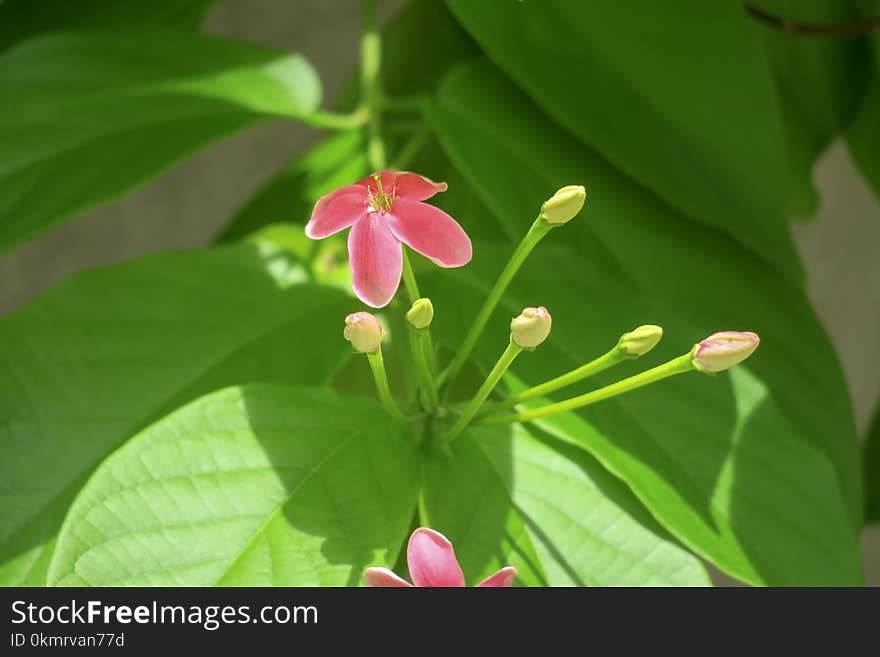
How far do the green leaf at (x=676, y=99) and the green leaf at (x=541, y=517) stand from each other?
0.12m

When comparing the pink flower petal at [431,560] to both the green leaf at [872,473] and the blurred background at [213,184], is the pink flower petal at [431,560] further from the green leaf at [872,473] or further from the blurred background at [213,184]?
the blurred background at [213,184]

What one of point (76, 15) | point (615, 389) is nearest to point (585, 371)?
point (615, 389)

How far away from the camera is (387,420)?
261 millimetres

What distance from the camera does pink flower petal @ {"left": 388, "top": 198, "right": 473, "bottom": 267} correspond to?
228 mm

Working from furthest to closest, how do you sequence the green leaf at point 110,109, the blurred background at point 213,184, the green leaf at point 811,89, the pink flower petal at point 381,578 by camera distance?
the blurred background at point 213,184, the green leaf at point 811,89, the green leaf at point 110,109, the pink flower petal at point 381,578

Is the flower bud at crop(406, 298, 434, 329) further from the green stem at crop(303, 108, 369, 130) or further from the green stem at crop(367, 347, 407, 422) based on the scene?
the green stem at crop(303, 108, 369, 130)

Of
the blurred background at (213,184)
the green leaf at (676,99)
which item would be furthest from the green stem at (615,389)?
the blurred background at (213,184)

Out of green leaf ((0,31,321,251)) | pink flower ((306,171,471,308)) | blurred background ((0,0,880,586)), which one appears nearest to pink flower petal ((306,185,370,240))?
pink flower ((306,171,471,308))

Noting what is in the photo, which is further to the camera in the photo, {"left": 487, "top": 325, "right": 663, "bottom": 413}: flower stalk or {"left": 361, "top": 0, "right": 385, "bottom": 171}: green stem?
{"left": 361, "top": 0, "right": 385, "bottom": 171}: green stem

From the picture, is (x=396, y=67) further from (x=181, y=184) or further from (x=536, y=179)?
(x=181, y=184)

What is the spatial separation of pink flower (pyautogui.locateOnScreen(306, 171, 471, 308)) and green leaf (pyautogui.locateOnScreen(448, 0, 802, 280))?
0.38 feet

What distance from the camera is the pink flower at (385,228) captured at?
0.22 m

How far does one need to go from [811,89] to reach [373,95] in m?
0.22
